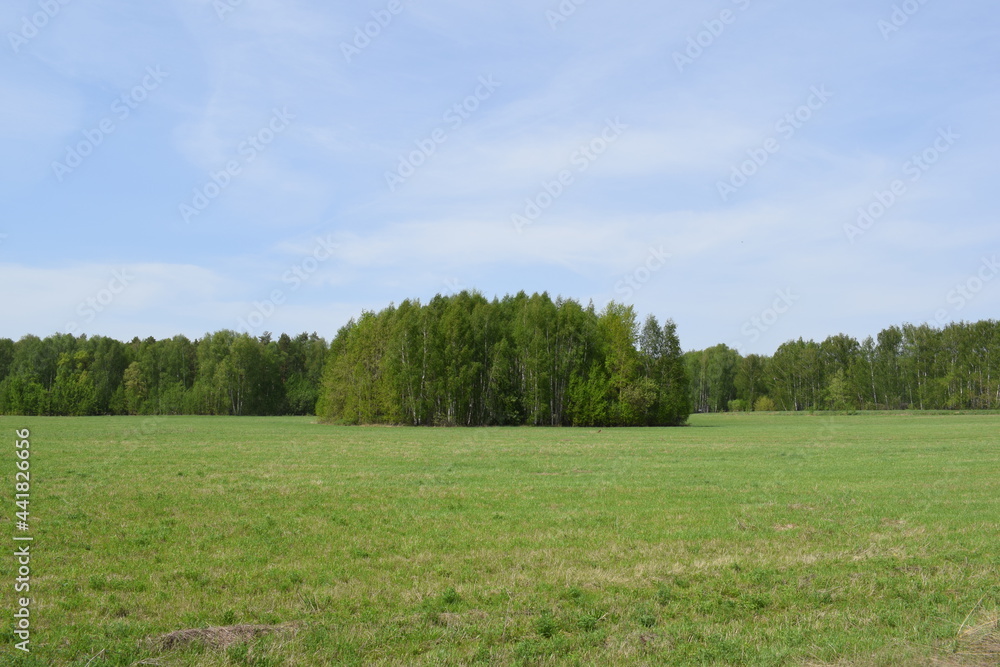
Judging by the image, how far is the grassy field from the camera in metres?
8.27

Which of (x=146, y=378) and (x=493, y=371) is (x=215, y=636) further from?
(x=146, y=378)

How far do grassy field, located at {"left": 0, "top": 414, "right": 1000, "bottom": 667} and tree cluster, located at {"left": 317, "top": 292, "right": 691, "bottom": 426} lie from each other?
5955cm

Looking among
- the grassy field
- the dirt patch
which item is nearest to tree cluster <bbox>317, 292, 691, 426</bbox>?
the grassy field

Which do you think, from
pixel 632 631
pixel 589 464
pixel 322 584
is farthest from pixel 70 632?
pixel 589 464

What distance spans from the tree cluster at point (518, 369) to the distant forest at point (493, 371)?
0.18m

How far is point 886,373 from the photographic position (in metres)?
139

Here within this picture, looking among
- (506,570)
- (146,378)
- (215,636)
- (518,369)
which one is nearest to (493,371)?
(518,369)

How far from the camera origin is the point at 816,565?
1220cm

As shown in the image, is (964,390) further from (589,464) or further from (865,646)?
(865,646)

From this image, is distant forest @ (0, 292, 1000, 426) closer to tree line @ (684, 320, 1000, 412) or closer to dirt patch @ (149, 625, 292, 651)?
tree line @ (684, 320, 1000, 412)

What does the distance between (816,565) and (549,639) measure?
20.5 ft

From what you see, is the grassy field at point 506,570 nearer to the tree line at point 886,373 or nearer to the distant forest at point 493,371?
the distant forest at point 493,371

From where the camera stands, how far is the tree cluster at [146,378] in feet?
399

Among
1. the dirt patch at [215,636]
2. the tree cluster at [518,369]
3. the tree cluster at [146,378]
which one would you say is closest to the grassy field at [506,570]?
the dirt patch at [215,636]
